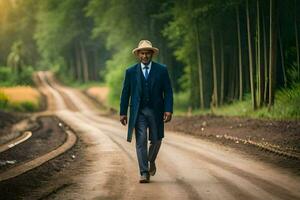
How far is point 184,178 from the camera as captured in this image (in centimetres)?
864

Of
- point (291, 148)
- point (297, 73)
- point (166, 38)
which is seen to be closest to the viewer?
point (291, 148)

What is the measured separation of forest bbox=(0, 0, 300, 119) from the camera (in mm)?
21844

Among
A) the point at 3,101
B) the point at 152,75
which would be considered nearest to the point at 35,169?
the point at 152,75

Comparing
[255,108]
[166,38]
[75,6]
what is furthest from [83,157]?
[75,6]

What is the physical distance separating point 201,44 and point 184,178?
2306cm

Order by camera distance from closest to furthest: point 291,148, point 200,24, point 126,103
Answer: point 126,103, point 291,148, point 200,24

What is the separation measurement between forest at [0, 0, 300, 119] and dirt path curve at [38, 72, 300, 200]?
7467 mm

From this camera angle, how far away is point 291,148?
11797mm

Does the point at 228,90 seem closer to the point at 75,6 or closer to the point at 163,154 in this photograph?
the point at 163,154

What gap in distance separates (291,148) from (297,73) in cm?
1030

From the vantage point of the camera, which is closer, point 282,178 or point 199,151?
point 282,178

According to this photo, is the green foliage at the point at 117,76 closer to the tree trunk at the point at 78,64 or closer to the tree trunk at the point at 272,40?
the tree trunk at the point at 272,40

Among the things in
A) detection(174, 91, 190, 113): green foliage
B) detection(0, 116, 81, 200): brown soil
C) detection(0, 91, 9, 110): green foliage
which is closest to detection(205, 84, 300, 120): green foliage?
detection(0, 116, 81, 200): brown soil

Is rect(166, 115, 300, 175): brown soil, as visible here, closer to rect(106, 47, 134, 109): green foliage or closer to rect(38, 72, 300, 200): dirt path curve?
rect(38, 72, 300, 200): dirt path curve
